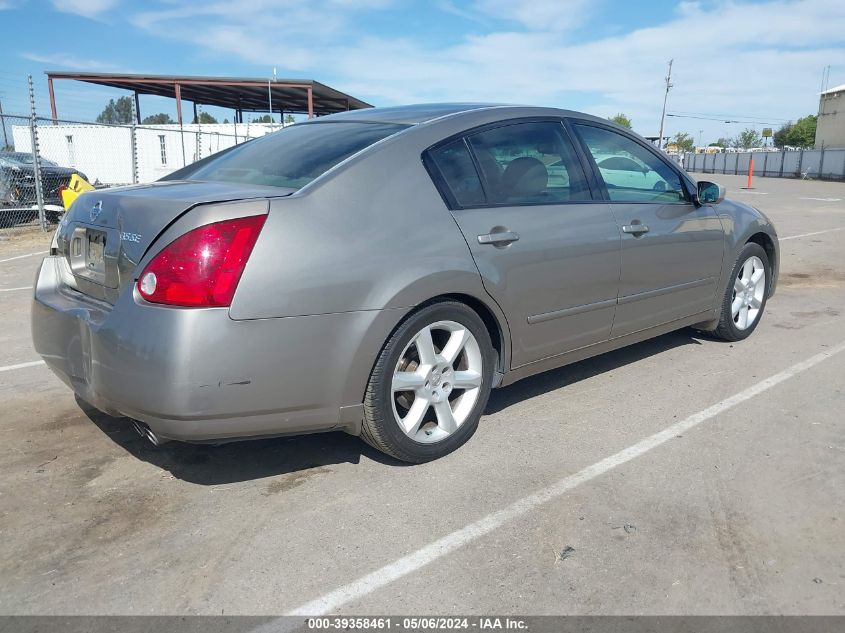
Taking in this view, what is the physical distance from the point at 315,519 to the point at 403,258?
112cm

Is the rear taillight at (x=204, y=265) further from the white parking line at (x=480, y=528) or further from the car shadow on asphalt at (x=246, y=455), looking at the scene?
the white parking line at (x=480, y=528)

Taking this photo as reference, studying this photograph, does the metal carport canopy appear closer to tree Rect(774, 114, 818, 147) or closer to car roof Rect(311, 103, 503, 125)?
car roof Rect(311, 103, 503, 125)

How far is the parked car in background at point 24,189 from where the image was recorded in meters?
13.7

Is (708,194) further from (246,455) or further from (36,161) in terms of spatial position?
(36,161)

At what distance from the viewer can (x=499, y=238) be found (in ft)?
11.1

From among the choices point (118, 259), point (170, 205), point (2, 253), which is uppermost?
point (170, 205)

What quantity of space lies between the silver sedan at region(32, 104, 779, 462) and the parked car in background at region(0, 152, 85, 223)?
462 inches

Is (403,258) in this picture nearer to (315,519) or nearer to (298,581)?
(315,519)

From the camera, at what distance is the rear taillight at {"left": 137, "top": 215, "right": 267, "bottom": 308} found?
2623 millimetres

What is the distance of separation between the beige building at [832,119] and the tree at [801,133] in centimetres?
2984

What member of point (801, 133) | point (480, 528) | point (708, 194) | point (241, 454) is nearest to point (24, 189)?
A: point (241, 454)

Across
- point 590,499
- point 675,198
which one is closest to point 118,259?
point 590,499

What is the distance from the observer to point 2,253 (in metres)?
10.4

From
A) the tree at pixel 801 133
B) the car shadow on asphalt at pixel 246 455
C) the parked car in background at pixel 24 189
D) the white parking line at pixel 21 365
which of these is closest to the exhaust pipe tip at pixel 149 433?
the car shadow on asphalt at pixel 246 455
